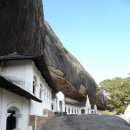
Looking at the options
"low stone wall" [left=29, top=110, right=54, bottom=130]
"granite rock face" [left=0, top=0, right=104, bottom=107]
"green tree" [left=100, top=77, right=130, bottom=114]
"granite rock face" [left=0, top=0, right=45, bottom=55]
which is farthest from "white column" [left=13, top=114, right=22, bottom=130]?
"green tree" [left=100, top=77, right=130, bottom=114]

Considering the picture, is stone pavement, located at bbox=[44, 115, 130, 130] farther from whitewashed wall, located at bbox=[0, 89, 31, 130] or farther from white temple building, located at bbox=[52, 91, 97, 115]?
white temple building, located at bbox=[52, 91, 97, 115]

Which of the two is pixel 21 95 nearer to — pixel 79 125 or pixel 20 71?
pixel 20 71

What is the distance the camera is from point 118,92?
125 ft

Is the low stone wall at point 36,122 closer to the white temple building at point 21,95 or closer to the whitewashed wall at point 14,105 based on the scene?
the white temple building at point 21,95

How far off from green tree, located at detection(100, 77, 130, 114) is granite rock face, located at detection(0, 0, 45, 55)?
16552mm

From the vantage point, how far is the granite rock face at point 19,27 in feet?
70.7

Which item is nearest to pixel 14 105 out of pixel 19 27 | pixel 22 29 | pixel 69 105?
Answer: pixel 19 27

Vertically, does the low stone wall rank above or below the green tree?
below

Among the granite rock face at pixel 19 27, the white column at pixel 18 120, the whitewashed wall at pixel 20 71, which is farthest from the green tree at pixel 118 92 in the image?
the white column at pixel 18 120

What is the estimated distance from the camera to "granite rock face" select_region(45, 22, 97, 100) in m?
39.2

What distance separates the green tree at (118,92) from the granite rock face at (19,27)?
16.6 metres

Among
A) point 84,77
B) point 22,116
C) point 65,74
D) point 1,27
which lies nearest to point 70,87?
point 65,74

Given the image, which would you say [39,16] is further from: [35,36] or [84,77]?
[84,77]

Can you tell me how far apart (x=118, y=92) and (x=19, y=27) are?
66.1 feet
